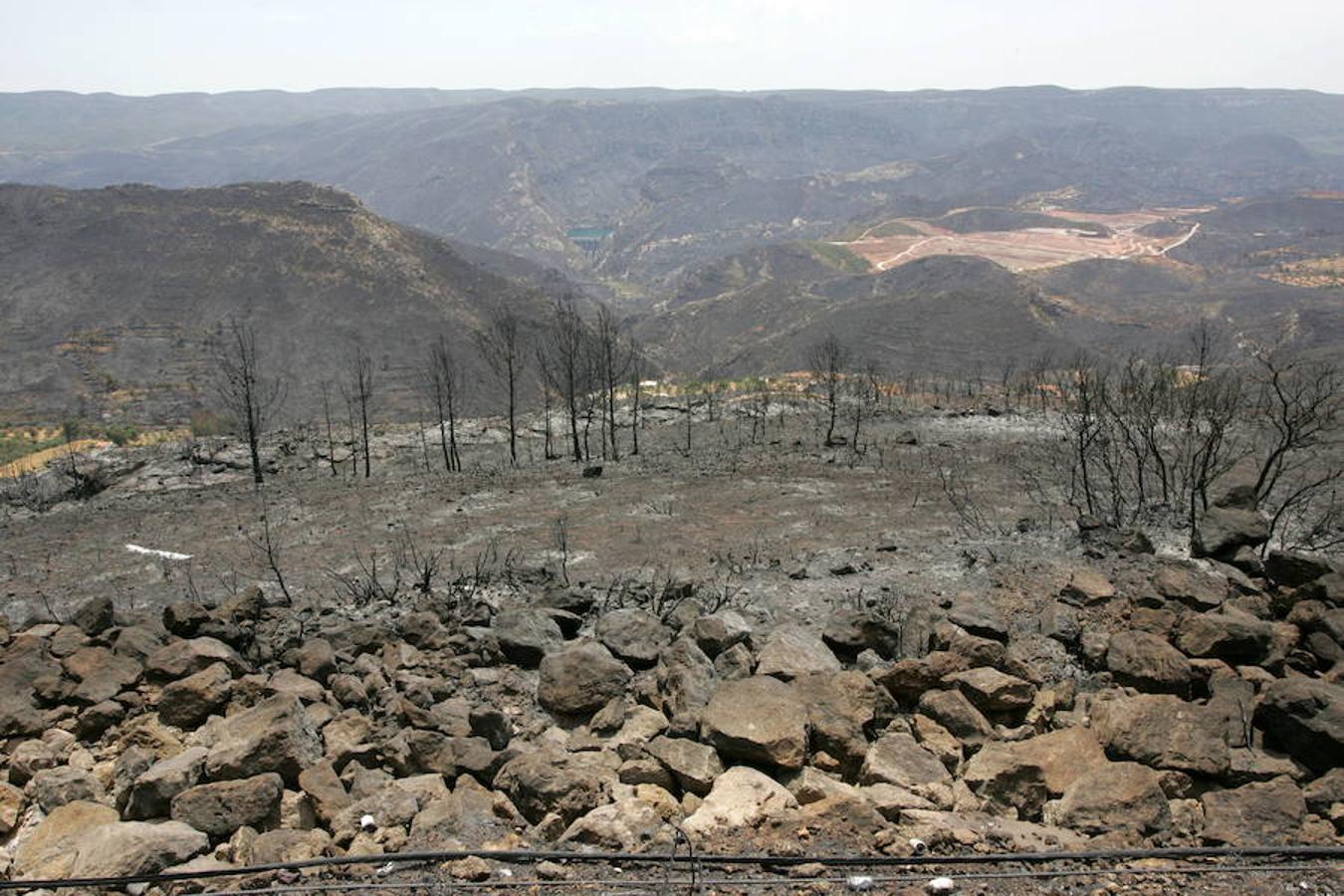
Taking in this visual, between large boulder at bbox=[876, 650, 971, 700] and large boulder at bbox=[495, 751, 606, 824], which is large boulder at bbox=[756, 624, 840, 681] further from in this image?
large boulder at bbox=[495, 751, 606, 824]

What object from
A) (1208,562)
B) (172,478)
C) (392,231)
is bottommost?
(172,478)

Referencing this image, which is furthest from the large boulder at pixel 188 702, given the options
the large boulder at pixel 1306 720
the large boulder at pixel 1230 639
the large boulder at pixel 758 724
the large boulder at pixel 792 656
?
the large boulder at pixel 1230 639

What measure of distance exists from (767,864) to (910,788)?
5.56 feet

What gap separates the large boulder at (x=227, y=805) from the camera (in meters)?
6.41

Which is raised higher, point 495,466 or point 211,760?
point 211,760

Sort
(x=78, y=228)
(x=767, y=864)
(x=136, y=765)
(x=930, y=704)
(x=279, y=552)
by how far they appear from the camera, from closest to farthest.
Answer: (x=767, y=864) → (x=136, y=765) → (x=930, y=704) → (x=279, y=552) → (x=78, y=228)

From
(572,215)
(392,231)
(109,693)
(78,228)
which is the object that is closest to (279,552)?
(109,693)

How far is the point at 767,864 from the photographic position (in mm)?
5762

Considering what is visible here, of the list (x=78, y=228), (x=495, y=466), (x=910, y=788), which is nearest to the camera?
(x=910, y=788)

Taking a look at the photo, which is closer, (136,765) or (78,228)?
(136,765)

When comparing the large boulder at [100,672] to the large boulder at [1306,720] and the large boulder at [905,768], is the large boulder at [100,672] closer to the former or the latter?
the large boulder at [905,768]

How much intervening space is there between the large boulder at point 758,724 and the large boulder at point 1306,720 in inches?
171

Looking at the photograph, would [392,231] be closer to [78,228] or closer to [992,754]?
[78,228]

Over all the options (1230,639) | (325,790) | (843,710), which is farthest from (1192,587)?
(325,790)
